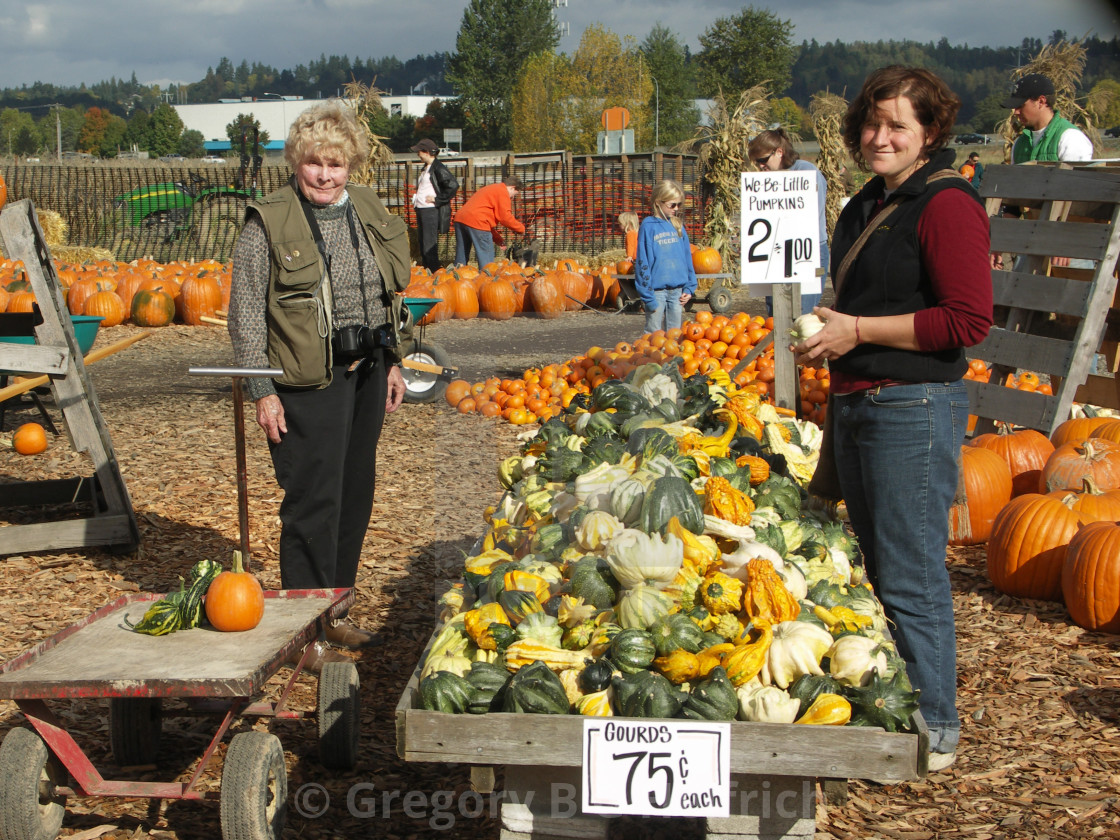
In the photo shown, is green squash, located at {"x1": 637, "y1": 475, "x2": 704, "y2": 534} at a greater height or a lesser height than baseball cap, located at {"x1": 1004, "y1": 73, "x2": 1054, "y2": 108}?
lesser

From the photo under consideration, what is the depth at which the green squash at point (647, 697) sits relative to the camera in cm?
251

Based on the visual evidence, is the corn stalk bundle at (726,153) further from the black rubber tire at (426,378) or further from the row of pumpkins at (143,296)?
the black rubber tire at (426,378)

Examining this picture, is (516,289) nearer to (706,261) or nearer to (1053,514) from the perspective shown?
(706,261)

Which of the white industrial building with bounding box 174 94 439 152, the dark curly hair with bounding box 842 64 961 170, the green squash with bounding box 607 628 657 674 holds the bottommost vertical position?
the green squash with bounding box 607 628 657 674

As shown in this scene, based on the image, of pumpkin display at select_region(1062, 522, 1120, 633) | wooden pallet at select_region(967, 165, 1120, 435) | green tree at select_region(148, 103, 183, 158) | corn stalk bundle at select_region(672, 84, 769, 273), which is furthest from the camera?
green tree at select_region(148, 103, 183, 158)

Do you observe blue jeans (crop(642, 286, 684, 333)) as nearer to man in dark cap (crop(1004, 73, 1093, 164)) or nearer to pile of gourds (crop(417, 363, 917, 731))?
man in dark cap (crop(1004, 73, 1093, 164))

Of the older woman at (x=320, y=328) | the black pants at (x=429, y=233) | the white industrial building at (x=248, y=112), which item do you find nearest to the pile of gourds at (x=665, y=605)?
the older woman at (x=320, y=328)

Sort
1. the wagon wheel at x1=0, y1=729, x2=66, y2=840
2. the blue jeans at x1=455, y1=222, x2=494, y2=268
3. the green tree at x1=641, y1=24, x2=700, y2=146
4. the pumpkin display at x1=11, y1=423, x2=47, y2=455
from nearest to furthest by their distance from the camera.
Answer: the wagon wheel at x1=0, y1=729, x2=66, y2=840 < the pumpkin display at x1=11, y1=423, x2=47, y2=455 < the blue jeans at x1=455, y1=222, x2=494, y2=268 < the green tree at x1=641, y1=24, x2=700, y2=146

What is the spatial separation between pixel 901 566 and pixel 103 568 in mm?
4416

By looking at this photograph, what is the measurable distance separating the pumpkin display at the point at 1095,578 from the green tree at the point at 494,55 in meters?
110

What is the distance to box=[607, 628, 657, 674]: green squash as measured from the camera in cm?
269

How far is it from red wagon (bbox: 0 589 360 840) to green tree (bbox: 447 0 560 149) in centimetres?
11104

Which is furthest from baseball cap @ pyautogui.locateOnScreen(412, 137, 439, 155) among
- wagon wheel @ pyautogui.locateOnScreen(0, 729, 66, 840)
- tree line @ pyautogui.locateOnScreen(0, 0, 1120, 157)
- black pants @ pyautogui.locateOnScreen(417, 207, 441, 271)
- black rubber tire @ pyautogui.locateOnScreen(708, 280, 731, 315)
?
tree line @ pyautogui.locateOnScreen(0, 0, 1120, 157)

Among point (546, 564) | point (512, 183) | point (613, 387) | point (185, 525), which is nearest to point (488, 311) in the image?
point (512, 183)
